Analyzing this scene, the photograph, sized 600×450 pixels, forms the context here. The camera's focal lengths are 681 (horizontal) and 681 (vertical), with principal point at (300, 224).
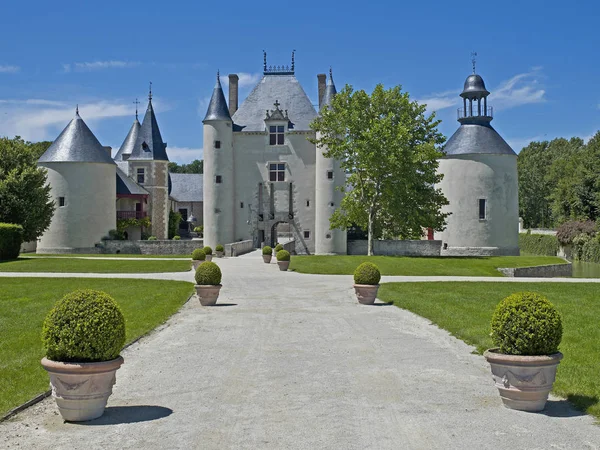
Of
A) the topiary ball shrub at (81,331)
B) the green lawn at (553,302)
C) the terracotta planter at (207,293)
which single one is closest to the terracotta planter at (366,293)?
the green lawn at (553,302)

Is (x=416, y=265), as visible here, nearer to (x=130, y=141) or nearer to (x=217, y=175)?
(x=217, y=175)

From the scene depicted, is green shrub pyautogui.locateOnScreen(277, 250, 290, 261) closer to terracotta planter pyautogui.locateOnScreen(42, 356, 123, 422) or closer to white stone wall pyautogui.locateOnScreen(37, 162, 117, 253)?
terracotta planter pyautogui.locateOnScreen(42, 356, 123, 422)

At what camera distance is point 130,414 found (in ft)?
25.0

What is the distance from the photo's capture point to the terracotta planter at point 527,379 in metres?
7.62

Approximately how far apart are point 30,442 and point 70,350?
103 cm

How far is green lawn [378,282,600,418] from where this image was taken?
8875mm

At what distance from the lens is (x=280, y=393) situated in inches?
332

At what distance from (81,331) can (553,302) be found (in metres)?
13.6

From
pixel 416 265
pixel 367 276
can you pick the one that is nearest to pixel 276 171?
pixel 416 265

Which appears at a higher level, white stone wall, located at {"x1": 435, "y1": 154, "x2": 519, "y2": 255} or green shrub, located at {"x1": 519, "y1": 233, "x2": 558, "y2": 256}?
white stone wall, located at {"x1": 435, "y1": 154, "x2": 519, "y2": 255}

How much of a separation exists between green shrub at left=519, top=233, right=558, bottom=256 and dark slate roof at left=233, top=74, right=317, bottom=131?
2854cm

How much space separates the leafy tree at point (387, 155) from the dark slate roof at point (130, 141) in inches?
1035

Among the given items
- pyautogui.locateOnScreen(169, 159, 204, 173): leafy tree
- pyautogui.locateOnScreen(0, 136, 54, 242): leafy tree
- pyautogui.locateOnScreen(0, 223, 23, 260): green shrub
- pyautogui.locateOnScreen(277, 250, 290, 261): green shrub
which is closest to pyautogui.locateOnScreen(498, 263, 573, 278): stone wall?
pyautogui.locateOnScreen(277, 250, 290, 261): green shrub

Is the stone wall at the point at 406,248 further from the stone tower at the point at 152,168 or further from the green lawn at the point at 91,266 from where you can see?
the stone tower at the point at 152,168
